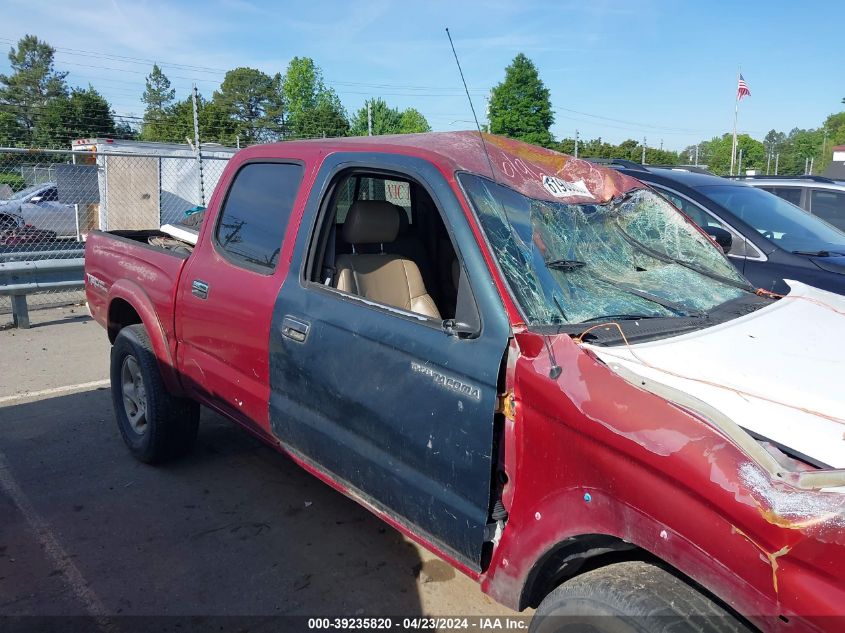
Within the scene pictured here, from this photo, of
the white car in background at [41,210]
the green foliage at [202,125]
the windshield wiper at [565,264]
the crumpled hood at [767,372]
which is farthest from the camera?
the green foliage at [202,125]

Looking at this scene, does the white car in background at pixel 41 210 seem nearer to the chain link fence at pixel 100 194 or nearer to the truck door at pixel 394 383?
the chain link fence at pixel 100 194

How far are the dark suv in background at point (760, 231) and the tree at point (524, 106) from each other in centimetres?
2507

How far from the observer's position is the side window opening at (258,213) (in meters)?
3.32

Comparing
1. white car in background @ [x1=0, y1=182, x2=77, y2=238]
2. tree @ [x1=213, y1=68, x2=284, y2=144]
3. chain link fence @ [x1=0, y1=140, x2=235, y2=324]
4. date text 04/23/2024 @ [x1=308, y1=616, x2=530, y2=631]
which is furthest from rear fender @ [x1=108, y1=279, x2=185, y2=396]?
tree @ [x1=213, y1=68, x2=284, y2=144]

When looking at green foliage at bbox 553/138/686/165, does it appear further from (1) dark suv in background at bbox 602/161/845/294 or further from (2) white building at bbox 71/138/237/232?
(1) dark suv in background at bbox 602/161/845/294

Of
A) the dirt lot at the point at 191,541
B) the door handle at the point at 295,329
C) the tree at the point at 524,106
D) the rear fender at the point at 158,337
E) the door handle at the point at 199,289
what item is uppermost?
the tree at the point at 524,106

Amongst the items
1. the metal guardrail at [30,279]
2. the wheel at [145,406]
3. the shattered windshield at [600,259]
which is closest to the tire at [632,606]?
the shattered windshield at [600,259]

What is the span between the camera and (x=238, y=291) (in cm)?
337

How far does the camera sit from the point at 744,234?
19.2ft

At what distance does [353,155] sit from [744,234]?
414 cm

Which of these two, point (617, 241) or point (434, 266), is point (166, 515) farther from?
point (617, 241)

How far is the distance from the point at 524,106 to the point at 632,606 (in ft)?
107

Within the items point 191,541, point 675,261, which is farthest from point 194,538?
point 675,261

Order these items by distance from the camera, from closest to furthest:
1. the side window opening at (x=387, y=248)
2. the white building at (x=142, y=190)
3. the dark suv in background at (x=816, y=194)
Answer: the side window opening at (x=387, y=248) → the dark suv in background at (x=816, y=194) → the white building at (x=142, y=190)
